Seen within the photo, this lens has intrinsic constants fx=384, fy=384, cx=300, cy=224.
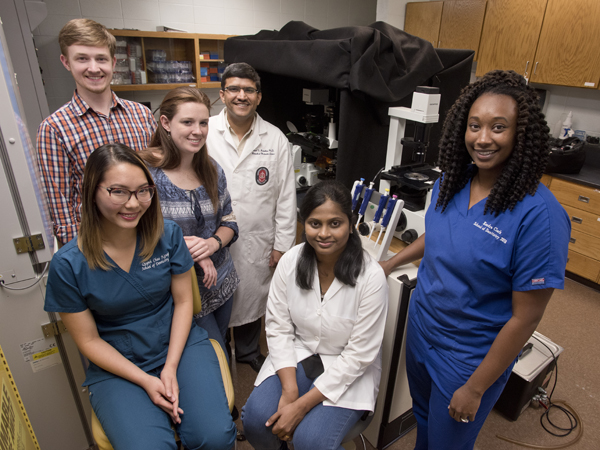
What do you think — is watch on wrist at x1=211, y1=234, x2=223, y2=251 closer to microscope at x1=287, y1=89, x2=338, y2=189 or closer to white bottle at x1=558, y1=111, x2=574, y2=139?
microscope at x1=287, y1=89, x2=338, y2=189

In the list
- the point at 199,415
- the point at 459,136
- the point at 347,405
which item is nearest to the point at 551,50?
the point at 459,136

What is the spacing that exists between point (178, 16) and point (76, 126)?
9.20 feet

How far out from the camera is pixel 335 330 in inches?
52.1

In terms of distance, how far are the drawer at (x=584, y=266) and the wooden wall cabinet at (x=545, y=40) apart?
1.26 metres

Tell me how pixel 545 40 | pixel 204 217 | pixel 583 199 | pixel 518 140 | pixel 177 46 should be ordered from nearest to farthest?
pixel 518 140 < pixel 204 217 < pixel 583 199 < pixel 545 40 < pixel 177 46

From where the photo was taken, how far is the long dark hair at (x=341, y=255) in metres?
1.27

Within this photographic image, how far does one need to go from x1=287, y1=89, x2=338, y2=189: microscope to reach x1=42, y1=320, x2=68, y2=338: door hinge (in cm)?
144

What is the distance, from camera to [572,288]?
9.53 ft

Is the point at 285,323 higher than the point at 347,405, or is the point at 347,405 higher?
the point at 285,323

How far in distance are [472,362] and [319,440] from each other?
516 mm

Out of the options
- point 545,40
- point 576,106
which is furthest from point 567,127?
point 545,40

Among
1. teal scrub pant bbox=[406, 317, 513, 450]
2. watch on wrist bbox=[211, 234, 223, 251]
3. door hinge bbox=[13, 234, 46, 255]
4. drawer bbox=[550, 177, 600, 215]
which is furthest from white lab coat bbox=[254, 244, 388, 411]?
drawer bbox=[550, 177, 600, 215]

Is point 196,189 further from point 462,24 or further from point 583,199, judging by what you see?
point 462,24

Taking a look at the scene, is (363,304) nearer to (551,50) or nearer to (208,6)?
(551,50)
